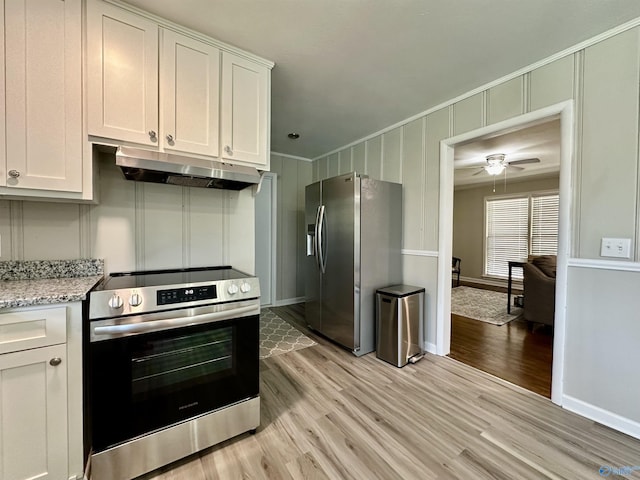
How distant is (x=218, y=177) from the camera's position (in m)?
1.67

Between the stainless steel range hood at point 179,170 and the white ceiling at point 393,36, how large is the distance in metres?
0.87

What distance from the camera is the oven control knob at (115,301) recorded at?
1.21 m

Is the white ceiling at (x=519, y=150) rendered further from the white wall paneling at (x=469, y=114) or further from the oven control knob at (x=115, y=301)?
the oven control knob at (x=115, y=301)

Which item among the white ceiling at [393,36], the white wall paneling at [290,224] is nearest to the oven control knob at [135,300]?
the white ceiling at [393,36]

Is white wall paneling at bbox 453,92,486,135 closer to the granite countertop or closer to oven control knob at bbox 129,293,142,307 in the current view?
oven control knob at bbox 129,293,142,307

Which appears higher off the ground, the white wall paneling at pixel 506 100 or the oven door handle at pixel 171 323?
the white wall paneling at pixel 506 100

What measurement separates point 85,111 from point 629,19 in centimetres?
318

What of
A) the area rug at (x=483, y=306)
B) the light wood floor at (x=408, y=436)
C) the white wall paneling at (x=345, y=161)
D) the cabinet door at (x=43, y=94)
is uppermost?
the white wall paneling at (x=345, y=161)

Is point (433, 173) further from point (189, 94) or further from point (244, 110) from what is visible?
point (189, 94)

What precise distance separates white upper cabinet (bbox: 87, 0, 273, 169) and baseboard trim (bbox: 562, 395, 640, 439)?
2747 mm

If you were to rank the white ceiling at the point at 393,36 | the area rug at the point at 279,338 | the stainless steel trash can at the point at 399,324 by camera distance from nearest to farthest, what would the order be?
1. the white ceiling at the point at 393,36
2. the stainless steel trash can at the point at 399,324
3. the area rug at the point at 279,338

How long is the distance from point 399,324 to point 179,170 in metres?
2.18

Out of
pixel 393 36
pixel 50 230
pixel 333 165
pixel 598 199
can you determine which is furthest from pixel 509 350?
pixel 50 230

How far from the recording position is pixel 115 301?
1212 mm
